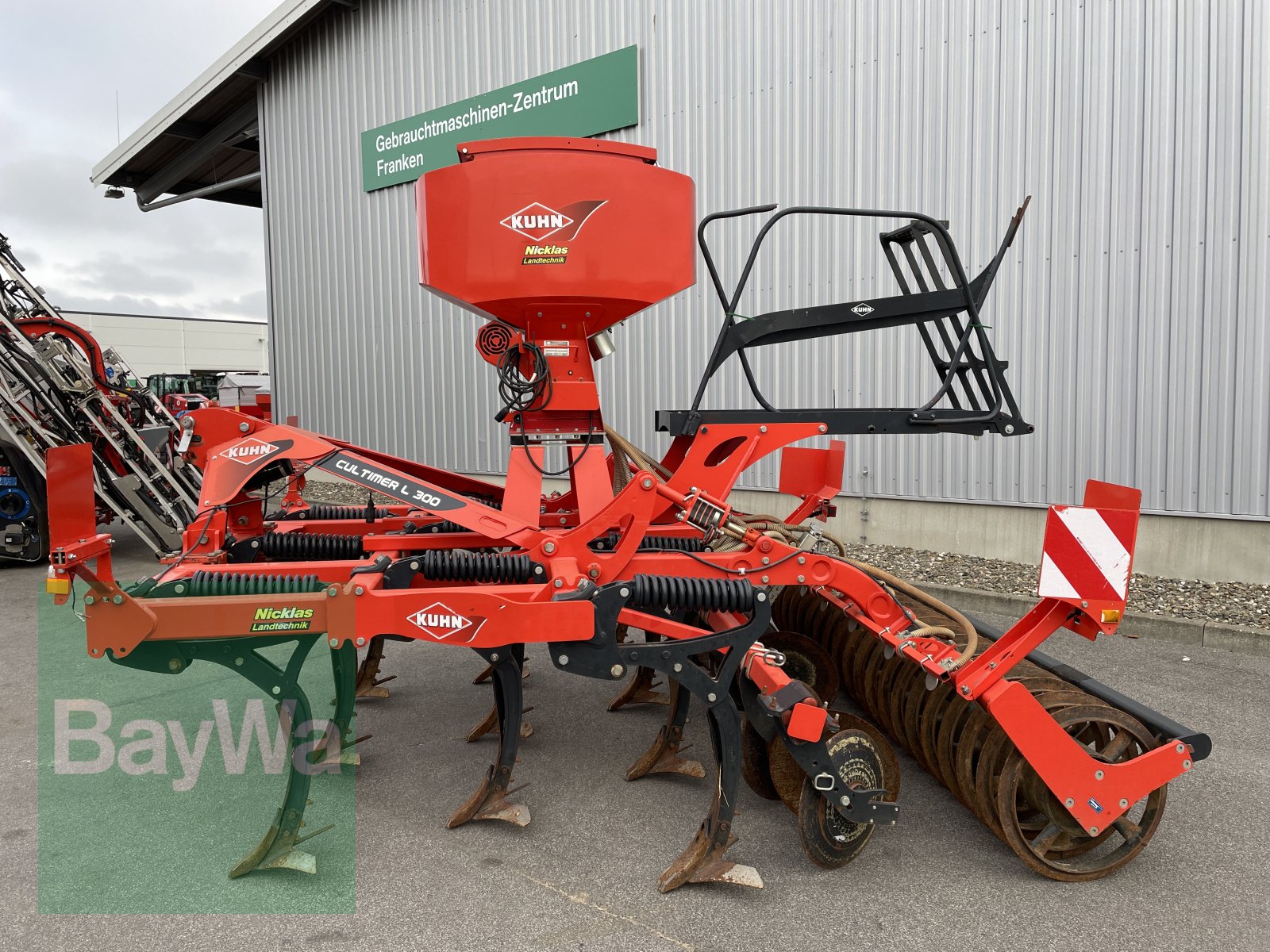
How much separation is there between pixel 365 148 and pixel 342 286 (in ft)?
5.61

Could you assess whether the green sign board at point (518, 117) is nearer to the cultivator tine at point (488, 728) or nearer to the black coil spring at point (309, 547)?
the black coil spring at point (309, 547)

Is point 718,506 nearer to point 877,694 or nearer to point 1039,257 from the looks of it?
point 877,694

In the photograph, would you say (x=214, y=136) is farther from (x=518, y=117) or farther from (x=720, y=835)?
(x=720, y=835)

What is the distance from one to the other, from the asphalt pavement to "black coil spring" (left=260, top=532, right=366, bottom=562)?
2.83 ft

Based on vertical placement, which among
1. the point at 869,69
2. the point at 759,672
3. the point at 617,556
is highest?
the point at 869,69

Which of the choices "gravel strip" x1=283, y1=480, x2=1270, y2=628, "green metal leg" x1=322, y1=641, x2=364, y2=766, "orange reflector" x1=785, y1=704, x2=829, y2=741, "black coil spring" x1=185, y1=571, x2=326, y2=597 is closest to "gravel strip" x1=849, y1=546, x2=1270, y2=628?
"gravel strip" x1=283, y1=480, x2=1270, y2=628

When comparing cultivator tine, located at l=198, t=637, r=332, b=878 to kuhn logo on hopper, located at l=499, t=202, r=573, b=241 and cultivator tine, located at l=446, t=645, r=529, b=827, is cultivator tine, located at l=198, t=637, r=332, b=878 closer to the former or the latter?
cultivator tine, located at l=446, t=645, r=529, b=827

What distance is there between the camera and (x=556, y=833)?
3113 mm

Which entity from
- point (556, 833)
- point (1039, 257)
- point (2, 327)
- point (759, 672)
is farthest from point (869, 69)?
point (2, 327)

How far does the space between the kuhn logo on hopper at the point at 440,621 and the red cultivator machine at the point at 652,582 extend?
0.04ft

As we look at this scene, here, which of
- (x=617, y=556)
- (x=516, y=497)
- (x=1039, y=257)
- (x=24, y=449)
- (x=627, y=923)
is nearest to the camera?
(x=627, y=923)

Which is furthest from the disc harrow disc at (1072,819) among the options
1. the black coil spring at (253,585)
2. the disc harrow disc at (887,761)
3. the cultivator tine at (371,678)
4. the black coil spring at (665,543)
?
the cultivator tine at (371,678)

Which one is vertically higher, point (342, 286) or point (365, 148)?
point (365, 148)

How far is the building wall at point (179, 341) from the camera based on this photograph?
48875mm
